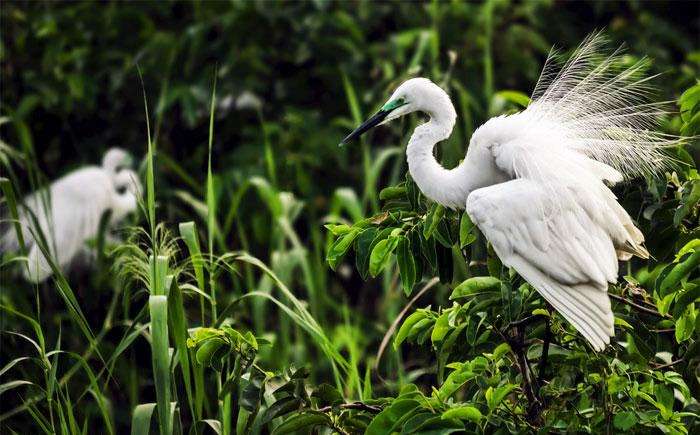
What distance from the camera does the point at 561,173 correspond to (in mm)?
1894

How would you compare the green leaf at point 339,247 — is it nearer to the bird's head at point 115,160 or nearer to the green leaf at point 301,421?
the green leaf at point 301,421

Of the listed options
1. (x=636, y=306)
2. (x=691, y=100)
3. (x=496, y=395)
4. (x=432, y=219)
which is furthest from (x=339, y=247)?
(x=691, y=100)

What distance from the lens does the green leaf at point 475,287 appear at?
173 centimetres

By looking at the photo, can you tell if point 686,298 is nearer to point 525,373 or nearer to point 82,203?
point 525,373

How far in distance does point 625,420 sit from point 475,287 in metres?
0.31

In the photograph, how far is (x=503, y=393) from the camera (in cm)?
163

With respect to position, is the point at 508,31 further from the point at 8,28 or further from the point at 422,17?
the point at 8,28

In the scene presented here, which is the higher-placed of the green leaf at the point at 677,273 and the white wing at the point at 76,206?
the green leaf at the point at 677,273

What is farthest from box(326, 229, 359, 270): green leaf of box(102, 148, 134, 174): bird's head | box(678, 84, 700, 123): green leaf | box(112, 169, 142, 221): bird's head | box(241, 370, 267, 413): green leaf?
box(112, 169, 142, 221): bird's head

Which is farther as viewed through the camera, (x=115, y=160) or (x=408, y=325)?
(x=115, y=160)

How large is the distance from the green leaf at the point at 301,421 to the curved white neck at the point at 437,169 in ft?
1.40

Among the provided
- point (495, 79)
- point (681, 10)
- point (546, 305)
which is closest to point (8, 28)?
point (495, 79)

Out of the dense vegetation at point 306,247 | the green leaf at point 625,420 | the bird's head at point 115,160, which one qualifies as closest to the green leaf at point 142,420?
the dense vegetation at point 306,247

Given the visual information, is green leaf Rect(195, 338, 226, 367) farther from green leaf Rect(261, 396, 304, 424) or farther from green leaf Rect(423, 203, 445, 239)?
green leaf Rect(423, 203, 445, 239)
